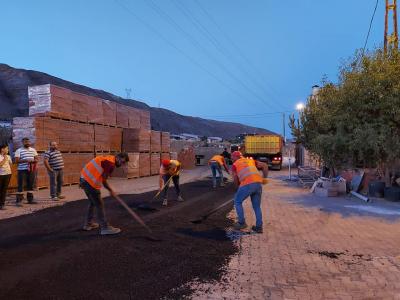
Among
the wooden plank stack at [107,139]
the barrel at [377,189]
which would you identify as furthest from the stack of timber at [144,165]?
the barrel at [377,189]

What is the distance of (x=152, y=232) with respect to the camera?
7574 mm

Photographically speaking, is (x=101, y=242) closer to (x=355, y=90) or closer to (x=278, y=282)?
(x=278, y=282)

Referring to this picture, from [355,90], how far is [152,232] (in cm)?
873

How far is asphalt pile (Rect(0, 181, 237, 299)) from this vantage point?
467 centimetres

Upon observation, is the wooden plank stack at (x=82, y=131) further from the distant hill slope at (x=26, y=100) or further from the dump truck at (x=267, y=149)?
the distant hill slope at (x=26, y=100)

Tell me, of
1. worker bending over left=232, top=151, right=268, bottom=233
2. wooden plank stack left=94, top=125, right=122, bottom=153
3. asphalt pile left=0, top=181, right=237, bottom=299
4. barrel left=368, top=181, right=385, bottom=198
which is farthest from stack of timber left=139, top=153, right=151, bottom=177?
worker bending over left=232, top=151, right=268, bottom=233

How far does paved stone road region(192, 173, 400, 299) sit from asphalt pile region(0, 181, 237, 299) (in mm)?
367

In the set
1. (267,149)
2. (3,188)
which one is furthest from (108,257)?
(267,149)

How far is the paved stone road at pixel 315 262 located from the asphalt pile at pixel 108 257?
367 mm

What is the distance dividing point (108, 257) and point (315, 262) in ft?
9.74

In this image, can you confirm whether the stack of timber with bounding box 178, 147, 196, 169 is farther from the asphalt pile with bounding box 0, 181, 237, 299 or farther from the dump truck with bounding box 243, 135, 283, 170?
the asphalt pile with bounding box 0, 181, 237, 299

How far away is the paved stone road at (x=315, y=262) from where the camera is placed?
492 cm

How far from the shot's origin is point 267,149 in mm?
31984

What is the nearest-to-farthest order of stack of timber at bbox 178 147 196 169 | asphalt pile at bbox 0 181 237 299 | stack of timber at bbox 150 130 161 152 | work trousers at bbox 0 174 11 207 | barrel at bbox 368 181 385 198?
1. asphalt pile at bbox 0 181 237 299
2. work trousers at bbox 0 174 11 207
3. barrel at bbox 368 181 385 198
4. stack of timber at bbox 150 130 161 152
5. stack of timber at bbox 178 147 196 169
